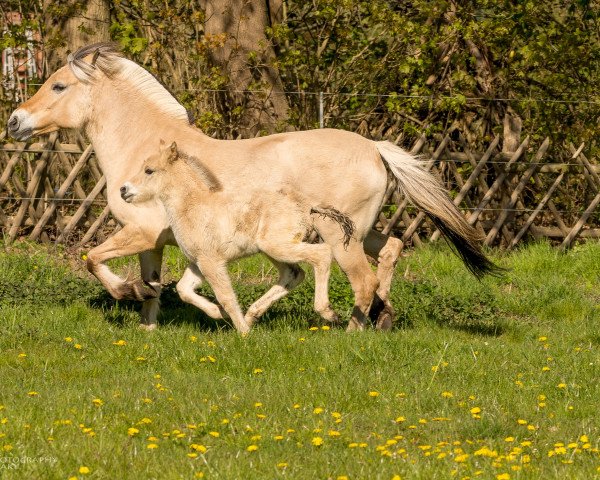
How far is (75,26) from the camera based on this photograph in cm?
1365

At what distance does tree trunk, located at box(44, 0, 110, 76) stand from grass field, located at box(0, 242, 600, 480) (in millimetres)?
4018

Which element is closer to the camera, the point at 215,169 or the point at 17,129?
the point at 215,169

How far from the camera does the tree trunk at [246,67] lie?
12.9 meters

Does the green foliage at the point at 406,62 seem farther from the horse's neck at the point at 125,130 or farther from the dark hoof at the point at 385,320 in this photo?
the dark hoof at the point at 385,320

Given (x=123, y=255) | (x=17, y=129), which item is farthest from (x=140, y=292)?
(x=17, y=129)

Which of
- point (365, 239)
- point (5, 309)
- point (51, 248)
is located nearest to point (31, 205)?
point (51, 248)

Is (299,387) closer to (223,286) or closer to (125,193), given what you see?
(223,286)

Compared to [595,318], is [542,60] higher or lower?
higher

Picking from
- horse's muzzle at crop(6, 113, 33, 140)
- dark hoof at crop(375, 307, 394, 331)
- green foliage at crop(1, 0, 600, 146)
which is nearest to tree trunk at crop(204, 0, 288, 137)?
green foliage at crop(1, 0, 600, 146)

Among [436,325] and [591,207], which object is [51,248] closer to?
[436,325]

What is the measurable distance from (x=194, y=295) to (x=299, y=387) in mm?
1936

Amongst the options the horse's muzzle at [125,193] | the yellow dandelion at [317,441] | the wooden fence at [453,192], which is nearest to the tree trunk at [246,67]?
the wooden fence at [453,192]

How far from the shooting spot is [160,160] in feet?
26.1

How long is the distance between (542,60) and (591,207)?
1.84m
